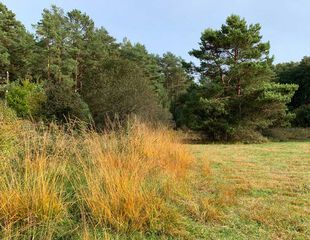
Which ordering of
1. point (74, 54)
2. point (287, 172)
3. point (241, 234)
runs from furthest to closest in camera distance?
point (74, 54) < point (287, 172) < point (241, 234)

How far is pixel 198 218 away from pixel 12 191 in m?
1.55

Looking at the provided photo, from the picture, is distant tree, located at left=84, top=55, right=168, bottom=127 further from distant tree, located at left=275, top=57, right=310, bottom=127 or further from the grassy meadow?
the grassy meadow

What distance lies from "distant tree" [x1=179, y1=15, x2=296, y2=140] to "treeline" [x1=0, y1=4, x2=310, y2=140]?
0.15 ft

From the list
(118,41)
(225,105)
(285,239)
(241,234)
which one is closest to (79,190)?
(241,234)

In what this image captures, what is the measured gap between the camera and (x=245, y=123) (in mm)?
14109

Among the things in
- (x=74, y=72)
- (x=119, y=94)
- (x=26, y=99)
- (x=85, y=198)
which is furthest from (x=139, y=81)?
(x=85, y=198)

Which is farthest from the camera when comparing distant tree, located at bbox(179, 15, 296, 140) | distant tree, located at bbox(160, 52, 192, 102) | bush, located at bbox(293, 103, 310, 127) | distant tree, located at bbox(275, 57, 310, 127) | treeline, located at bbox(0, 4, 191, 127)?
distant tree, located at bbox(160, 52, 192, 102)

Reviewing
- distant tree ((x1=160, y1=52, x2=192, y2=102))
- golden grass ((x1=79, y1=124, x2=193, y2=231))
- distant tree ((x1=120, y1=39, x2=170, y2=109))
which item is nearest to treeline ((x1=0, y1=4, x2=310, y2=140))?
distant tree ((x1=120, y1=39, x2=170, y2=109))

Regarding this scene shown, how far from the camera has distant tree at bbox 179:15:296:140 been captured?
13688 mm

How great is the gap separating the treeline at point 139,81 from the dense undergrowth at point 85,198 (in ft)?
13.7

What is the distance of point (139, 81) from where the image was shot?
67.5ft

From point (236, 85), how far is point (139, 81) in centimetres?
783

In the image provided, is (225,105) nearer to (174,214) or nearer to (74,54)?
(174,214)

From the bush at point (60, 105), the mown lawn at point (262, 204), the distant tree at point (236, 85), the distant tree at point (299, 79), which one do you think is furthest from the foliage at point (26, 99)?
the distant tree at point (299, 79)
